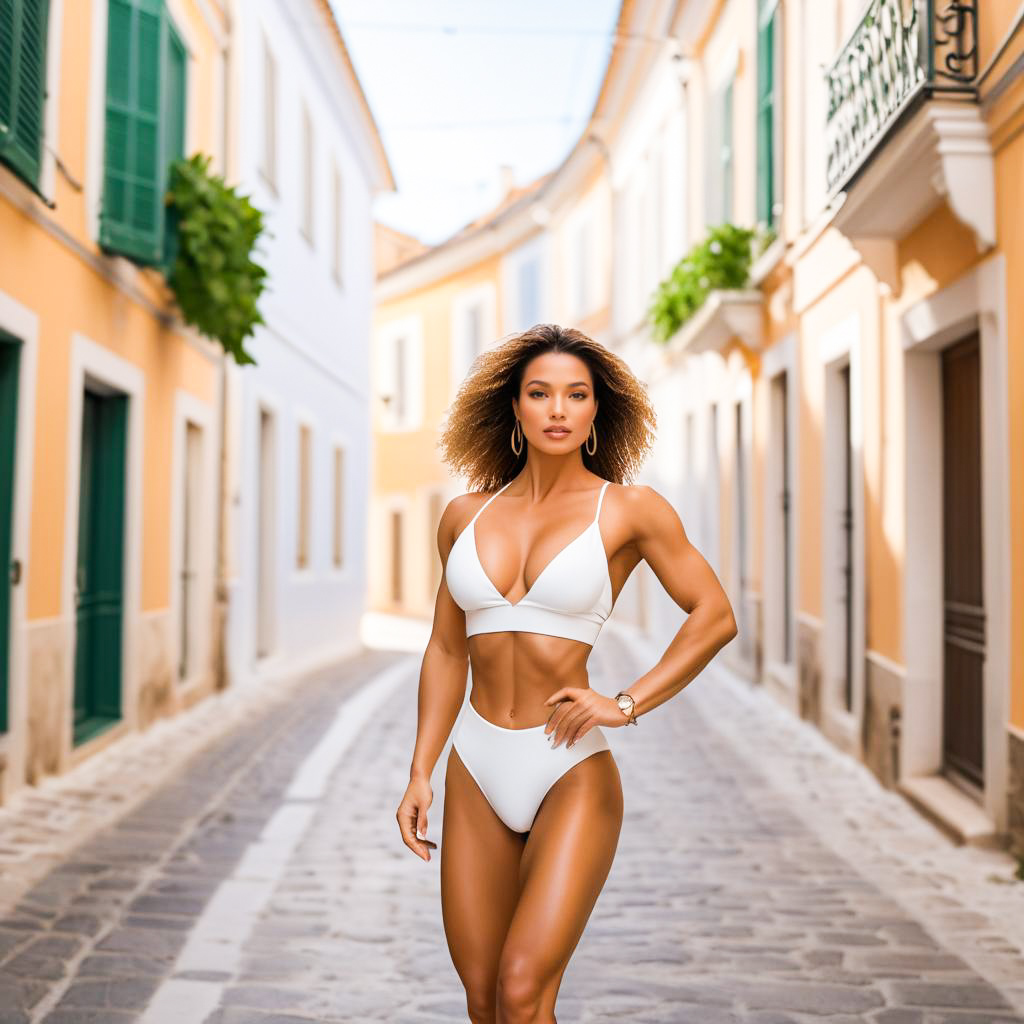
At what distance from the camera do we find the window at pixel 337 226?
806 inches

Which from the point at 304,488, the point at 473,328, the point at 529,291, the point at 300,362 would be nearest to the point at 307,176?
the point at 300,362

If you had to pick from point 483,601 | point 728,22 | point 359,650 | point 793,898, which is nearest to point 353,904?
point 793,898

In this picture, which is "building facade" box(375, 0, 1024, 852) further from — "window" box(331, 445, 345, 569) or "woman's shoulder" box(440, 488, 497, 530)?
"window" box(331, 445, 345, 569)

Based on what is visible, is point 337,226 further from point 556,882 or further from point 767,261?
point 556,882

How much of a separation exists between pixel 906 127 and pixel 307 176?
39.6 ft

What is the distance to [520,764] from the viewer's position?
2.96 m

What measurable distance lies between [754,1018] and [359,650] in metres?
17.6

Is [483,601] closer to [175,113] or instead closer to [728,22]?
[175,113]

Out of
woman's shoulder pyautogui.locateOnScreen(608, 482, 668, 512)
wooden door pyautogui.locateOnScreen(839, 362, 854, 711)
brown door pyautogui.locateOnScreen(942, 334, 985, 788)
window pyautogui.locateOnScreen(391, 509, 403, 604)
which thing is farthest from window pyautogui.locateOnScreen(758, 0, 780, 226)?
window pyautogui.locateOnScreen(391, 509, 403, 604)

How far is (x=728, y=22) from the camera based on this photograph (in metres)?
15.5

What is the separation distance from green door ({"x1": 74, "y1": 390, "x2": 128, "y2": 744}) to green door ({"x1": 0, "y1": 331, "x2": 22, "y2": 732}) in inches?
94.0

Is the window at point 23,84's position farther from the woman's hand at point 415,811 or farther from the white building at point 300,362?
the white building at point 300,362

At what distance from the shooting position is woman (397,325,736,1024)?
2.84 metres

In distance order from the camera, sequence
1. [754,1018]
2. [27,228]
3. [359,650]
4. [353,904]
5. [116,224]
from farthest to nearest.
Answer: [359,650]
[116,224]
[27,228]
[353,904]
[754,1018]
